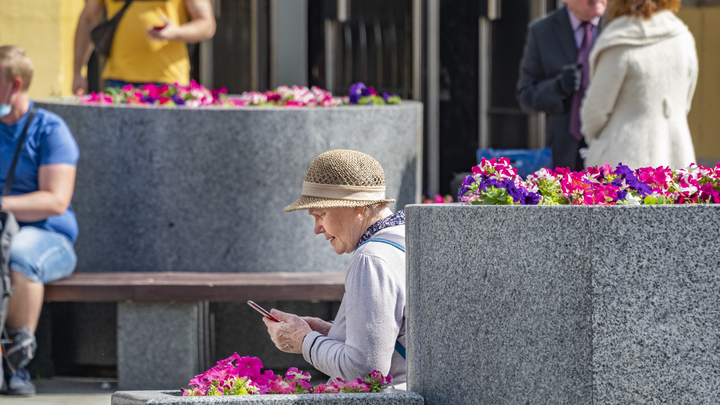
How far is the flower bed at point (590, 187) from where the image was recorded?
3.14 m

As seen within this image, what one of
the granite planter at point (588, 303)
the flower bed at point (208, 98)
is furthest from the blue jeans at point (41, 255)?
the granite planter at point (588, 303)

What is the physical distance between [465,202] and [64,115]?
13.0ft

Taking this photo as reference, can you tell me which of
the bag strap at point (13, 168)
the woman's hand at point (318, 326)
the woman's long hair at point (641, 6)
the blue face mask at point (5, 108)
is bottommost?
the woman's hand at point (318, 326)

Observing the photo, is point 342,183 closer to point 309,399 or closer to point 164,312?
point 309,399

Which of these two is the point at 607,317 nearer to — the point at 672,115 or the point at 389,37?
the point at 672,115

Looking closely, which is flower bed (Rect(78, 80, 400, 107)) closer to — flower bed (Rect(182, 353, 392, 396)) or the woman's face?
the woman's face

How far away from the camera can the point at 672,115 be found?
586 cm

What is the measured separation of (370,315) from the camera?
3324 millimetres

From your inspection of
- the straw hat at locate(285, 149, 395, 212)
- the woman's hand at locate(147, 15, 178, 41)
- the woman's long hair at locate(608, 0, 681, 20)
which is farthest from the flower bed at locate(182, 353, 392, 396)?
the woman's hand at locate(147, 15, 178, 41)

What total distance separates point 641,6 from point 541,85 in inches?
42.5

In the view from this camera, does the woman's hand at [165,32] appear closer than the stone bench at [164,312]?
No

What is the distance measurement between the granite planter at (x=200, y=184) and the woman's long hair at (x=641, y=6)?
1657mm

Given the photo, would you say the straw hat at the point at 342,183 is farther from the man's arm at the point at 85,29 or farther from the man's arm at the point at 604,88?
the man's arm at the point at 85,29

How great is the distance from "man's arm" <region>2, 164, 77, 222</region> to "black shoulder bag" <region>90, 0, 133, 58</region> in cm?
160
